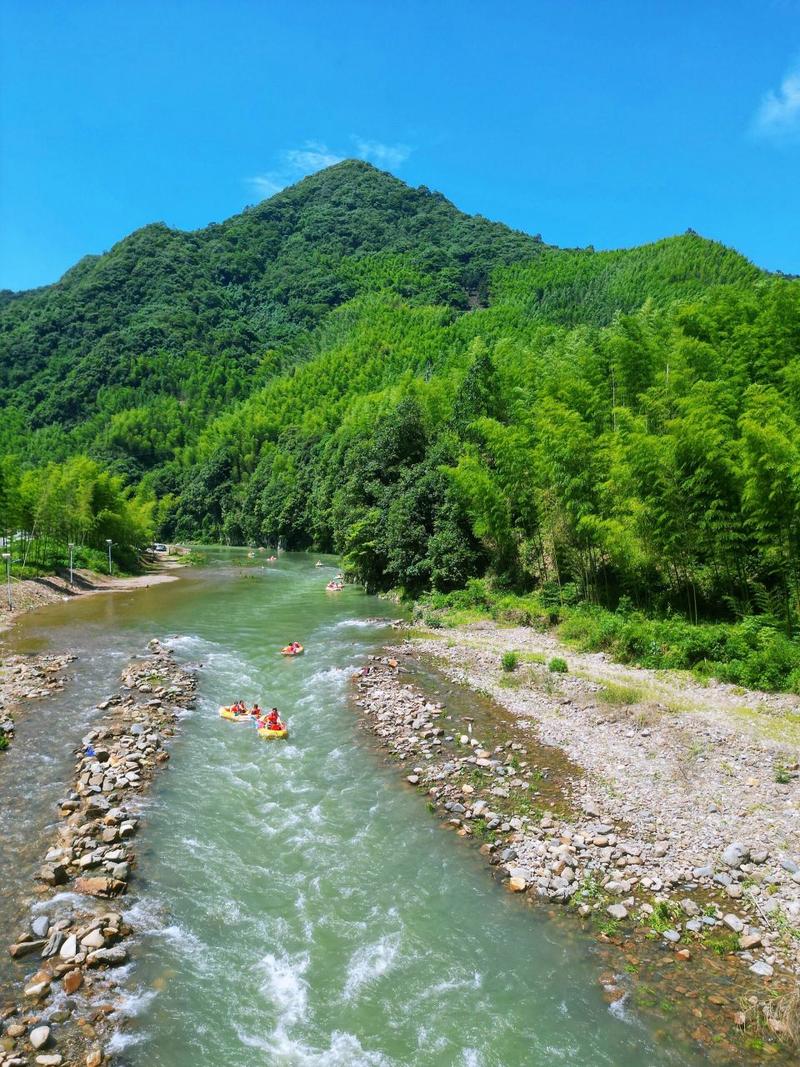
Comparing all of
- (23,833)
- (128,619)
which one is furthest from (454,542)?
(23,833)

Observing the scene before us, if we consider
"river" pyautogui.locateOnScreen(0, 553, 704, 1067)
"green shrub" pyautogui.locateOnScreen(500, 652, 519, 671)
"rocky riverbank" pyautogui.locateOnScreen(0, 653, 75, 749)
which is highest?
"green shrub" pyautogui.locateOnScreen(500, 652, 519, 671)

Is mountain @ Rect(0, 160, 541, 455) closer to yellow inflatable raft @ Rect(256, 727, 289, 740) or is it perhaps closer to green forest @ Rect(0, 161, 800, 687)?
green forest @ Rect(0, 161, 800, 687)

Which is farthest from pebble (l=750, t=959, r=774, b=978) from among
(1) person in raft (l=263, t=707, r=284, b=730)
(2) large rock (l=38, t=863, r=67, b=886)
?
(1) person in raft (l=263, t=707, r=284, b=730)

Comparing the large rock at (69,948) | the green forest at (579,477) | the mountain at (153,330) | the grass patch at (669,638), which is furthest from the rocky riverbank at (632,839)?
the mountain at (153,330)

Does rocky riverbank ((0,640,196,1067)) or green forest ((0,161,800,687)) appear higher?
green forest ((0,161,800,687))

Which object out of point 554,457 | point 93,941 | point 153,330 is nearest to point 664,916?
point 93,941

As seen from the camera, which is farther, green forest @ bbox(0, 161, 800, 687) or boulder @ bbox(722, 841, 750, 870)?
green forest @ bbox(0, 161, 800, 687)
